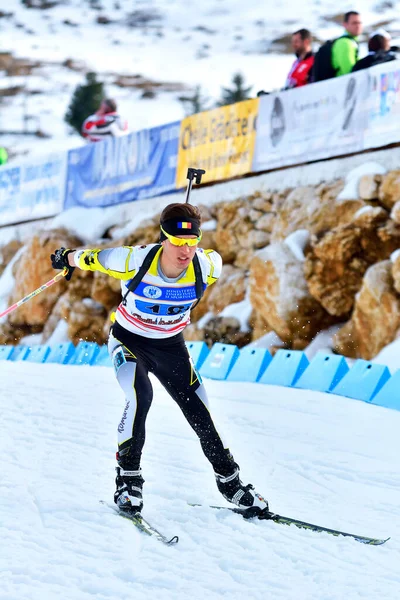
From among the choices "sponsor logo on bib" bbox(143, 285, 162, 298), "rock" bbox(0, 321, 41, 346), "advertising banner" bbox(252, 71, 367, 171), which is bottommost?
"rock" bbox(0, 321, 41, 346)

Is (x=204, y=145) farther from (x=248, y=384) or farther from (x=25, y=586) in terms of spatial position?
(x=25, y=586)

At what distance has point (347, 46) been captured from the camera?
11.3 meters

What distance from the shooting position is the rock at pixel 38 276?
1635 centimetres

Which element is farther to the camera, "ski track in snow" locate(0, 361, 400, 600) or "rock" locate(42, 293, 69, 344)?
"rock" locate(42, 293, 69, 344)

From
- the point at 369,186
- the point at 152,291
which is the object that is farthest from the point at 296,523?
the point at 369,186

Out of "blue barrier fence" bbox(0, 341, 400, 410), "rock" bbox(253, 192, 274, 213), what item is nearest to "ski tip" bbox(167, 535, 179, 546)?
"blue barrier fence" bbox(0, 341, 400, 410)

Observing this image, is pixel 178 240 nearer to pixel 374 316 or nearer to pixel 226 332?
pixel 374 316

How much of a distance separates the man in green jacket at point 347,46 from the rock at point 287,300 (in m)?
2.34

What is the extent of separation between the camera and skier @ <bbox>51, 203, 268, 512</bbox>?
4.84 meters

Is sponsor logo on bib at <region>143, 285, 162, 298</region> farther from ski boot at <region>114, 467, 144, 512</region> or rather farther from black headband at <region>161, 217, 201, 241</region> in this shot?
ski boot at <region>114, 467, 144, 512</region>

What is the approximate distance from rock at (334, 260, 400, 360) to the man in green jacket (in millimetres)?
2600

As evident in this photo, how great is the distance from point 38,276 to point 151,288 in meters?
12.2

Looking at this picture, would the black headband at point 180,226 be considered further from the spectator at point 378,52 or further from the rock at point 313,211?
the spectator at point 378,52

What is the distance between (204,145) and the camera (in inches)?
528
